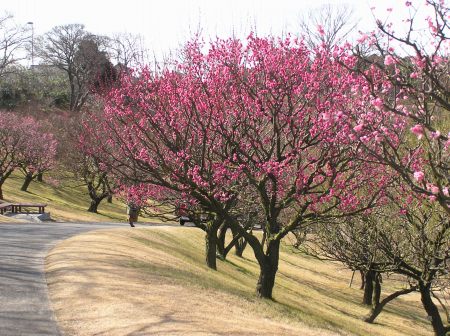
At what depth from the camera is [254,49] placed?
15320 mm

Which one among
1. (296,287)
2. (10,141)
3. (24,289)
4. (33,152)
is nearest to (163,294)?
(24,289)

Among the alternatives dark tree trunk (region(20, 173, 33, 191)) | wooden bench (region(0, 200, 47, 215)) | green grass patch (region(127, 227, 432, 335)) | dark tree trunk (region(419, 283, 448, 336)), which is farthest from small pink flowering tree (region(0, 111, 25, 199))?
dark tree trunk (region(419, 283, 448, 336))

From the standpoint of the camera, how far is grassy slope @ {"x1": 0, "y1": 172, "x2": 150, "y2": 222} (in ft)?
144

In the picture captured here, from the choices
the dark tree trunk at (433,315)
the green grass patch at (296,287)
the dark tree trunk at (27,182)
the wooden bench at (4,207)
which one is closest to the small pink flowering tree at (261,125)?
the green grass patch at (296,287)

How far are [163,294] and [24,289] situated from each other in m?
3.23

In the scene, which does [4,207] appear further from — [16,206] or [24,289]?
[24,289]

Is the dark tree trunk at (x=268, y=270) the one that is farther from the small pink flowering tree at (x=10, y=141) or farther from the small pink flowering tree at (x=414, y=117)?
the small pink flowering tree at (x=10, y=141)

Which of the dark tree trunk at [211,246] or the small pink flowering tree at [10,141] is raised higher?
the small pink flowering tree at [10,141]

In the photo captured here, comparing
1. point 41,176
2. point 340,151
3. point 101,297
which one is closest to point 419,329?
point 340,151

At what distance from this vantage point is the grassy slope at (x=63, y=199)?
144 ft

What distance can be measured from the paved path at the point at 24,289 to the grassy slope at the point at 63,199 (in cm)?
2197

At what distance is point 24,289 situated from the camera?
40.4 ft

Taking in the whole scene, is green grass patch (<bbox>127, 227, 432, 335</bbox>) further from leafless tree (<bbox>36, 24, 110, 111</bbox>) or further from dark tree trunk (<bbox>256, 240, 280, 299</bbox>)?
leafless tree (<bbox>36, 24, 110, 111</bbox>)

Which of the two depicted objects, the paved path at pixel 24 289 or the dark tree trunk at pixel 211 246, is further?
the dark tree trunk at pixel 211 246
